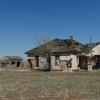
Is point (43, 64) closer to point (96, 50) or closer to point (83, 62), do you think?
point (83, 62)

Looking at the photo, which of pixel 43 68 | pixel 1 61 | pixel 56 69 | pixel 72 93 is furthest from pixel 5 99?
pixel 1 61

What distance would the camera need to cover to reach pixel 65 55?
5266cm

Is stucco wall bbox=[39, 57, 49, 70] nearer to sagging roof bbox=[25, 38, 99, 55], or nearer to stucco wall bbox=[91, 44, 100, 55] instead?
sagging roof bbox=[25, 38, 99, 55]

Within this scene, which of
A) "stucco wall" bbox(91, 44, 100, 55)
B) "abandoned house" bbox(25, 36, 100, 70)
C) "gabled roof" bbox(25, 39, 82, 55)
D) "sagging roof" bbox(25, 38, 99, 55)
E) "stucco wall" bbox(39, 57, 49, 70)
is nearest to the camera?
"abandoned house" bbox(25, 36, 100, 70)

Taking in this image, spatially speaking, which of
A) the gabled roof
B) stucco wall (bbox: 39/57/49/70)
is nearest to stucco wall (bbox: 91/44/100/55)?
the gabled roof

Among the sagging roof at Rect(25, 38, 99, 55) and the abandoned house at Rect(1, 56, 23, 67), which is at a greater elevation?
the sagging roof at Rect(25, 38, 99, 55)

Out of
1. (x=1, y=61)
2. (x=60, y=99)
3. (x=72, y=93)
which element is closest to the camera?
(x=60, y=99)

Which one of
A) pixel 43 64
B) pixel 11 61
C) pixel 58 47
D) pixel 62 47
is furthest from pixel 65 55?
pixel 11 61

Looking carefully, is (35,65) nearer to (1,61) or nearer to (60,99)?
(1,61)

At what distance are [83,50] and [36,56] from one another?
28.7ft

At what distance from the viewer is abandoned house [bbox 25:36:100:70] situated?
5203 centimetres

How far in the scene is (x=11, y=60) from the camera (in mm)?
73375

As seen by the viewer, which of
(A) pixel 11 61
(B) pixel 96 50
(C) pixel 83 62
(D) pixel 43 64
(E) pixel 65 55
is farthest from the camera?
(A) pixel 11 61

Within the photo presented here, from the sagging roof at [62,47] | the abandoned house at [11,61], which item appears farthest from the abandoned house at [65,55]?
the abandoned house at [11,61]
